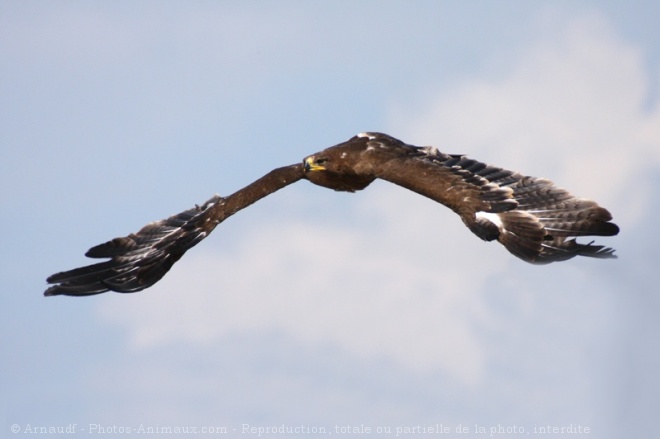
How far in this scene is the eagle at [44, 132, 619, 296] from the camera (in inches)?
715

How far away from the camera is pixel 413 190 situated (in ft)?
62.3

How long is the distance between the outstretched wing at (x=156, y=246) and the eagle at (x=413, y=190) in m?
0.02

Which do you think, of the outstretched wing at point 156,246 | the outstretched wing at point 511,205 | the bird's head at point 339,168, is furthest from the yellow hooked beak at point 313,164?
the outstretched wing at point 511,205

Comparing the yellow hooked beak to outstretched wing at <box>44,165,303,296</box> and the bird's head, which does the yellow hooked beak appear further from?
outstretched wing at <box>44,165,303,296</box>

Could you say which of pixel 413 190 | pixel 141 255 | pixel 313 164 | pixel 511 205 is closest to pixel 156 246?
pixel 141 255

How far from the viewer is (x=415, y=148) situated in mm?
20625

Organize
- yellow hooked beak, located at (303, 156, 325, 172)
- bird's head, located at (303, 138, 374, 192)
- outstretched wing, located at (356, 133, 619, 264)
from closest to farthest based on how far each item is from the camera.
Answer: outstretched wing, located at (356, 133, 619, 264) → bird's head, located at (303, 138, 374, 192) → yellow hooked beak, located at (303, 156, 325, 172)

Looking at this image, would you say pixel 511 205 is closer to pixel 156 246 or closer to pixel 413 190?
pixel 413 190

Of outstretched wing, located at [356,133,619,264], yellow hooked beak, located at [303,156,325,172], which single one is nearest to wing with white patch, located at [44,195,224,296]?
yellow hooked beak, located at [303,156,325,172]

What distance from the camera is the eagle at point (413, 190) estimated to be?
18156mm

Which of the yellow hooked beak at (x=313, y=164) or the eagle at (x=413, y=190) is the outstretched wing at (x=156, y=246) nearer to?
the eagle at (x=413, y=190)

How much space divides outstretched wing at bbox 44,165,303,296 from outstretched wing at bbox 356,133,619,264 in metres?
2.34

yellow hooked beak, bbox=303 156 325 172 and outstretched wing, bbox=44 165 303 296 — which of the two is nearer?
outstretched wing, bbox=44 165 303 296

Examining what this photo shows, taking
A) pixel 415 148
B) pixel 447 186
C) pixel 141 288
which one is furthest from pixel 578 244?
pixel 141 288
